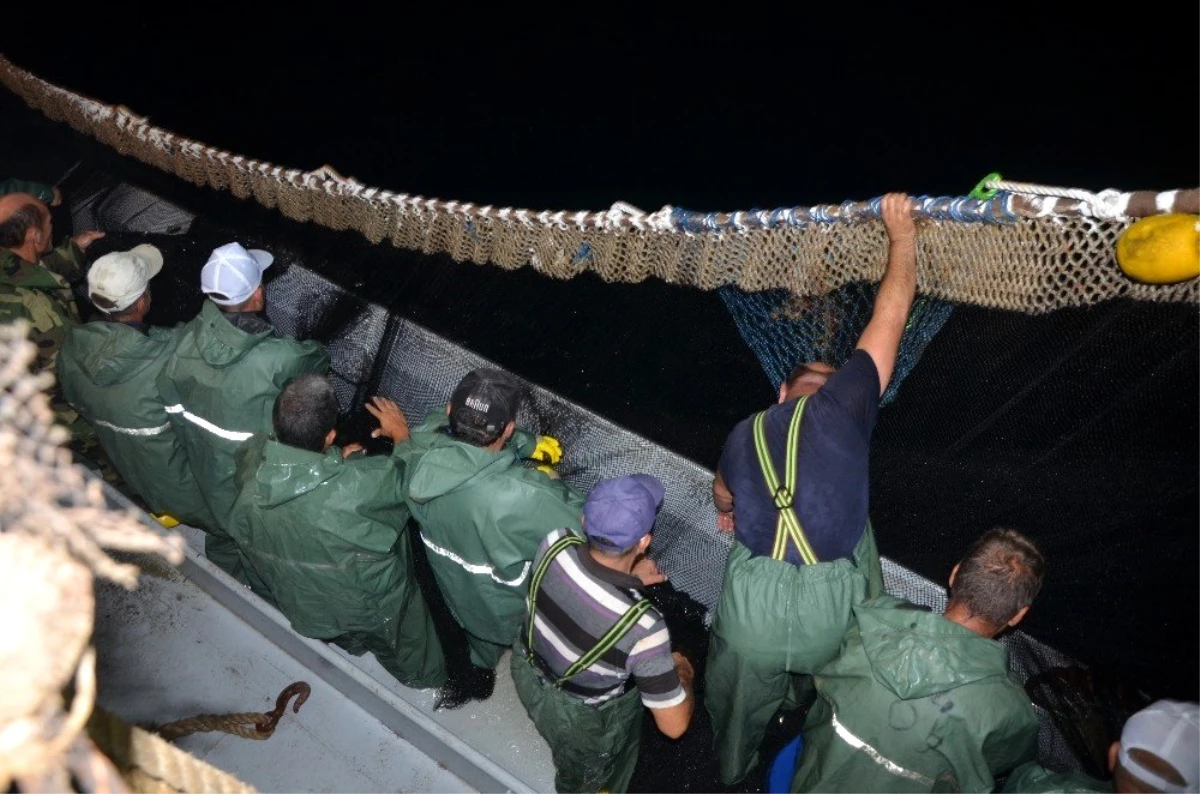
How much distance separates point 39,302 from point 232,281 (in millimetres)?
1022

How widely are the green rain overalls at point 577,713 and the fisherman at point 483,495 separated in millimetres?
224

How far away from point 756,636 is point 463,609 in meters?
1.05

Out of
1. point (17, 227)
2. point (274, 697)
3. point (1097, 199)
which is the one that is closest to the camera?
point (1097, 199)

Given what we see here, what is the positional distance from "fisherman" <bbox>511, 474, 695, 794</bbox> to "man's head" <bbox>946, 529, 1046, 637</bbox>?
73 centimetres

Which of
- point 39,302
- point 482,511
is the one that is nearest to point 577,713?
point 482,511

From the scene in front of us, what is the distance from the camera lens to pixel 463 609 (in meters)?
2.50

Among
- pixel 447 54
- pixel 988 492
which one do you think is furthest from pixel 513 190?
pixel 988 492

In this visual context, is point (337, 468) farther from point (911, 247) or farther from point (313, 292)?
point (911, 247)

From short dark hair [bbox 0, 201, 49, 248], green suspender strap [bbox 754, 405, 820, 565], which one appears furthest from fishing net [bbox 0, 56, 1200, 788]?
green suspender strap [bbox 754, 405, 820, 565]

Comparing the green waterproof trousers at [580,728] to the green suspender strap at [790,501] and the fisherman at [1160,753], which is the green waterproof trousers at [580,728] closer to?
the green suspender strap at [790,501]

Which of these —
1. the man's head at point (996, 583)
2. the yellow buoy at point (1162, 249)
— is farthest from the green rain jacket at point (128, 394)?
the yellow buoy at point (1162, 249)

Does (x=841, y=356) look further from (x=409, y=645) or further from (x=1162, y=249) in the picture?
(x=409, y=645)

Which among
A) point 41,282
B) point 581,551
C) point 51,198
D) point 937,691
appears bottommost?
point 51,198

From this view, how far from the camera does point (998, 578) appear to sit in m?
1.74
